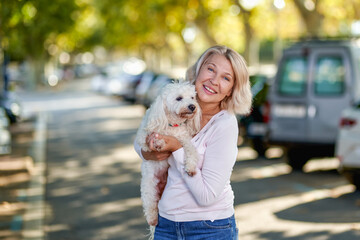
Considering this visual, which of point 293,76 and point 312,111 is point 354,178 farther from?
point 293,76

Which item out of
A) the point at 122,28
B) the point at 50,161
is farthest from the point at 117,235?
the point at 122,28

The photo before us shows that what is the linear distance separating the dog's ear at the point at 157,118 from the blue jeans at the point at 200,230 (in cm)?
47

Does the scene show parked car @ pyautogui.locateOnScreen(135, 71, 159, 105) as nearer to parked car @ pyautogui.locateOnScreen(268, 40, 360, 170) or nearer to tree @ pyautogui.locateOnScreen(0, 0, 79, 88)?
tree @ pyautogui.locateOnScreen(0, 0, 79, 88)

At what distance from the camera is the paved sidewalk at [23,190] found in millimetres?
7391

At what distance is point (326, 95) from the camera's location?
1105 centimetres

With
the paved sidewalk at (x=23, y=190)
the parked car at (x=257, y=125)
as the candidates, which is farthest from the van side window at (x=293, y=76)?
the paved sidewalk at (x=23, y=190)

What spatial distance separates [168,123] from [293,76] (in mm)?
8730

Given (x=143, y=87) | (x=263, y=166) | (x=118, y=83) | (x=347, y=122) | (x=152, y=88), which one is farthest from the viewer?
(x=118, y=83)

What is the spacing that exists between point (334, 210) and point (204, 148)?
5633mm

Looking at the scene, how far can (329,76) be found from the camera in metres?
11.1

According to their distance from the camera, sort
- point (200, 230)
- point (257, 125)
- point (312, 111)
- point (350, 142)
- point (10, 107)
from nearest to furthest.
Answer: point (200, 230) < point (350, 142) < point (312, 111) < point (257, 125) < point (10, 107)

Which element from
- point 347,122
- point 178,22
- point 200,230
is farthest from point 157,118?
point 178,22

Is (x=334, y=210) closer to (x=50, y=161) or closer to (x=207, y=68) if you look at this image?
(x=207, y=68)

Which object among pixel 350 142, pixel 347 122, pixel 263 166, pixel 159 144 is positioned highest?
pixel 159 144
